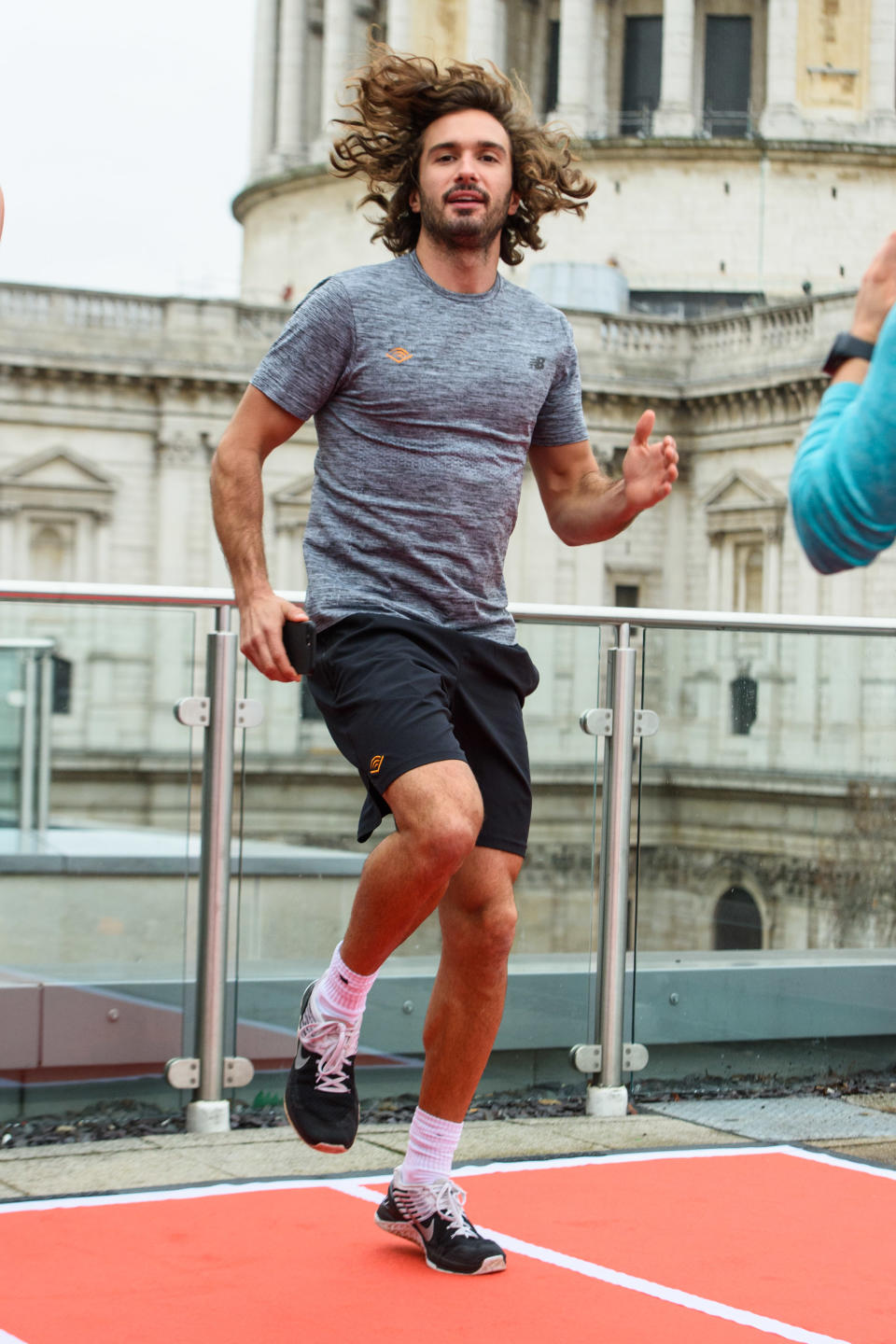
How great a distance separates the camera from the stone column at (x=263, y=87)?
59.7 metres

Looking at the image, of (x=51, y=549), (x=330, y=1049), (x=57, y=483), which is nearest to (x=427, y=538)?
(x=330, y=1049)

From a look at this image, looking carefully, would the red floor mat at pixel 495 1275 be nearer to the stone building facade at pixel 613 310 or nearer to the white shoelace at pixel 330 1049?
the white shoelace at pixel 330 1049

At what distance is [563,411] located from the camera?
394 centimetres

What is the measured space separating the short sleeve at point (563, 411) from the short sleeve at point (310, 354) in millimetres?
481

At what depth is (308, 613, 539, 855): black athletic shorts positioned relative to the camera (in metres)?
3.43

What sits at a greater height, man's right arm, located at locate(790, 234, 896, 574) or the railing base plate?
man's right arm, located at locate(790, 234, 896, 574)

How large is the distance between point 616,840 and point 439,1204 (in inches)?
82.2

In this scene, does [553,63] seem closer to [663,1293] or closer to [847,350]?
[663,1293]

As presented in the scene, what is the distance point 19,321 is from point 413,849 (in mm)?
42366

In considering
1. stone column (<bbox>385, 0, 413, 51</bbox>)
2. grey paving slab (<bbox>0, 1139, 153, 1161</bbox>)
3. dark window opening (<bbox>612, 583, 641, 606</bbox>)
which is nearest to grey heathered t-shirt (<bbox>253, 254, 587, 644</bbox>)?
grey paving slab (<bbox>0, 1139, 153, 1161</bbox>)

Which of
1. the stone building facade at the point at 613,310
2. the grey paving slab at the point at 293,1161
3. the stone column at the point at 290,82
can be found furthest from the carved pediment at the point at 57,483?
the grey paving slab at the point at 293,1161

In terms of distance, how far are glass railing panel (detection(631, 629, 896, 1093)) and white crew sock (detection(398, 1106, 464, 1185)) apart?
78.6 inches

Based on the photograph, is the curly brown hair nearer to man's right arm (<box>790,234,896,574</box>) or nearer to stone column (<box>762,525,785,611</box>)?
man's right arm (<box>790,234,896,574</box>)

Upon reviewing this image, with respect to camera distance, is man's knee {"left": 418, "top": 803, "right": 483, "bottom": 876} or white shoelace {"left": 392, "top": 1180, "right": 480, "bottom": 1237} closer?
man's knee {"left": 418, "top": 803, "right": 483, "bottom": 876}
